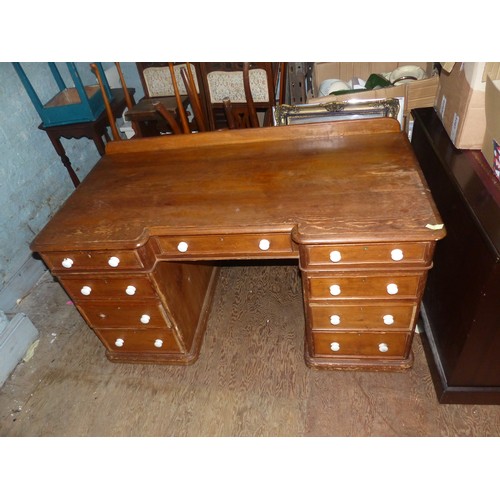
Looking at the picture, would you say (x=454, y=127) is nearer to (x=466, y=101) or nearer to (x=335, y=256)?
(x=466, y=101)

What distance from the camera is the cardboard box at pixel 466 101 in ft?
5.59

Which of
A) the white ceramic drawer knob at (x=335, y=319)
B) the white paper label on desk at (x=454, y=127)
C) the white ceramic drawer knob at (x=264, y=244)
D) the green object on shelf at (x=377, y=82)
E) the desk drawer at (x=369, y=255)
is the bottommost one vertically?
the white ceramic drawer knob at (x=335, y=319)

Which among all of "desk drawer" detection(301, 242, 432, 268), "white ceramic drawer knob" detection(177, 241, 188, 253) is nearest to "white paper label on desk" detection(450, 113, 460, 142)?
"desk drawer" detection(301, 242, 432, 268)

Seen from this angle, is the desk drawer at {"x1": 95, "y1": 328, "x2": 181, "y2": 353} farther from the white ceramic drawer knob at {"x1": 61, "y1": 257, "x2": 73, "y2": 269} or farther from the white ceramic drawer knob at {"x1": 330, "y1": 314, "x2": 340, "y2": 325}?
the white ceramic drawer knob at {"x1": 330, "y1": 314, "x2": 340, "y2": 325}

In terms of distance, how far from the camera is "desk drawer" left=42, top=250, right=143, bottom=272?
1.83m

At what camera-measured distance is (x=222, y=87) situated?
333cm

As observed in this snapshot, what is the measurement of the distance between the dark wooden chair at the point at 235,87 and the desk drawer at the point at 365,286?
5.77 feet

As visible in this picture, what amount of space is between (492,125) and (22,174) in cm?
305

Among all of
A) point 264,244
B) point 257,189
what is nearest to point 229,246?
point 264,244

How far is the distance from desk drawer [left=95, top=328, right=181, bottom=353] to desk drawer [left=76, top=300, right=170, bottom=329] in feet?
0.19

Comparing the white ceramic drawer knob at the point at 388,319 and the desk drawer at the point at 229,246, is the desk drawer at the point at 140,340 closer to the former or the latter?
the desk drawer at the point at 229,246

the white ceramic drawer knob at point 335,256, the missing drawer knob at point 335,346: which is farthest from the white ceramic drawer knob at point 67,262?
the missing drawer knob at point 335,346
